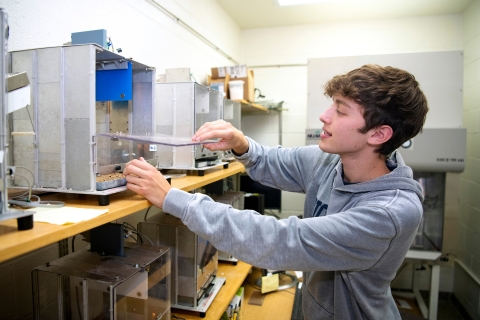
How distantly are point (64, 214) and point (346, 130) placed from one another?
2.75 feet

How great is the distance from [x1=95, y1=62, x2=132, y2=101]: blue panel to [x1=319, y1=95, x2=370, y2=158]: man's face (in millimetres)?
653

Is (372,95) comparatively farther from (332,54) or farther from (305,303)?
(332,54)

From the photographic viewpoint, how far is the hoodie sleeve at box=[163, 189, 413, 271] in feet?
2.71

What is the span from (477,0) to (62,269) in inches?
133

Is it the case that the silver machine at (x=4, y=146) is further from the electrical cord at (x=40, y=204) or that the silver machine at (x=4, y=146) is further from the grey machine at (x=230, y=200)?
the grey machine at (x=230, y=200)

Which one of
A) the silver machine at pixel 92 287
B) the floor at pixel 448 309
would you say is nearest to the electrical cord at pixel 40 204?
the silver machine at pixel 92 287

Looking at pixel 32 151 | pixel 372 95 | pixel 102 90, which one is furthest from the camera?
pixel 372 95

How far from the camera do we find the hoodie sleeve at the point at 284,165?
1365 mm

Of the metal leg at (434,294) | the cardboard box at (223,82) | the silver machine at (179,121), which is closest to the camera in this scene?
the silver machine at (179,121)

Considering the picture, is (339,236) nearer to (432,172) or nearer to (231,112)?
(231,112)

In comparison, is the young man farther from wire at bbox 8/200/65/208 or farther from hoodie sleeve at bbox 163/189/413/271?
wire at bbox 8/200/65/208

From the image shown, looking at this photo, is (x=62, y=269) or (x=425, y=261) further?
(x=425, y=261)

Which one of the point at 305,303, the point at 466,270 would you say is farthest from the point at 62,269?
the point at 466,270

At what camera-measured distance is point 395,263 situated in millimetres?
995
